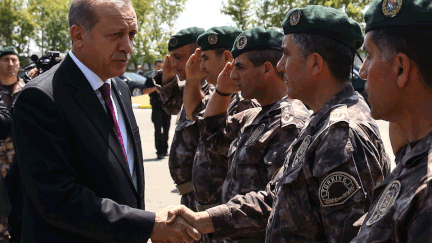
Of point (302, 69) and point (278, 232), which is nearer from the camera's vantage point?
point (278, 232)

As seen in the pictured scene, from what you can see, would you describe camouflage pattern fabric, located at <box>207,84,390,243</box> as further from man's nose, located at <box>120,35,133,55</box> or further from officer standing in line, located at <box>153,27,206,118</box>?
officer standing in line, located at <box>153,27,206,118</box>

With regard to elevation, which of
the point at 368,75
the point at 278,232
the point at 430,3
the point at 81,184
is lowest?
the point at 278,232

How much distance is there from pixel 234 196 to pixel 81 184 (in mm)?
1003

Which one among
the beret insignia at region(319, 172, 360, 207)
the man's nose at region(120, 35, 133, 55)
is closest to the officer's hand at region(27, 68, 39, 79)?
the man's nose at region(120, 35, 133, 55)

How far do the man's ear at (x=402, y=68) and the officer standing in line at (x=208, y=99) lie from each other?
222 centimetres

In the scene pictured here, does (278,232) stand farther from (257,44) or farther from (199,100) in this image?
(199,100)

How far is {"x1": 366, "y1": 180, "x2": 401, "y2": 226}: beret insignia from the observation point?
1.46 metres

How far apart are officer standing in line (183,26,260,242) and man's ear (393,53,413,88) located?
7.28ft

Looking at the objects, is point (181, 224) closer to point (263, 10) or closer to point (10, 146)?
point (10, 146)

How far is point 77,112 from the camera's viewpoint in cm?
223

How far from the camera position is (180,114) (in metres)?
4.55

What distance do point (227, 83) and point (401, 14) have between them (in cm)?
205

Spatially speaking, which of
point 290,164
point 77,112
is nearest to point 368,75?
point 290,164

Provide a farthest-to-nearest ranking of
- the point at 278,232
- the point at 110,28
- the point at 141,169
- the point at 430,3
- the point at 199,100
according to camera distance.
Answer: the point at 199,100, the point at 141,169, the point at 110,28, the point at 278,232, the point at 430,3
